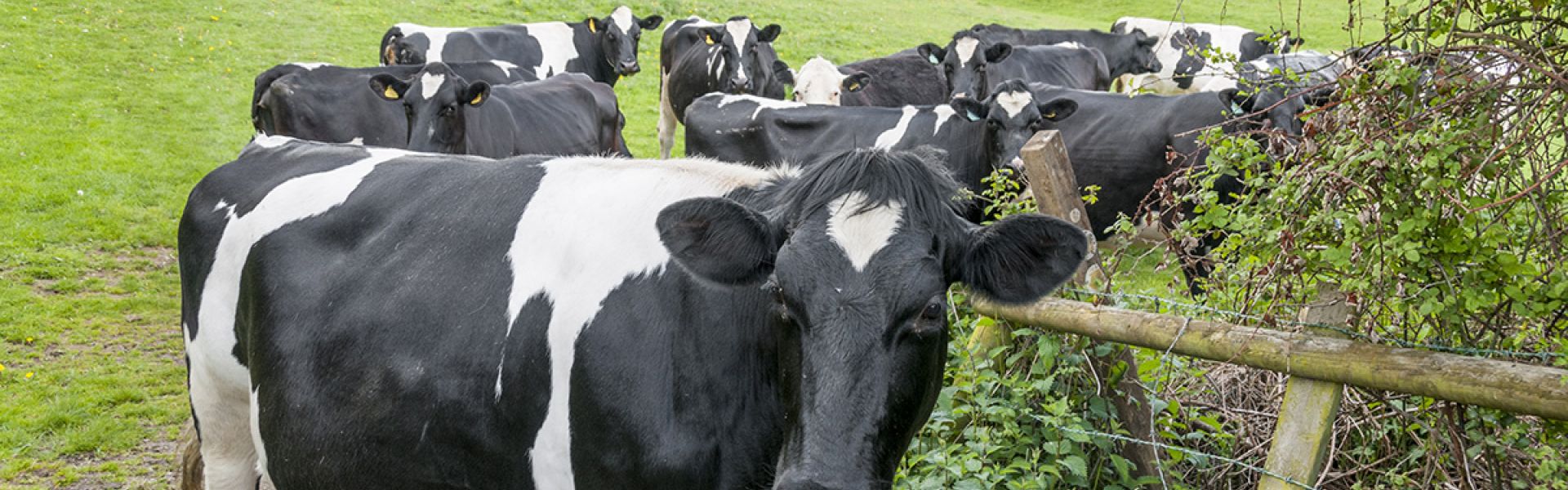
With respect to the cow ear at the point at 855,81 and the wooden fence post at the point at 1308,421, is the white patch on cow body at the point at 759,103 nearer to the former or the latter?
the cow ear at the point at 855,81

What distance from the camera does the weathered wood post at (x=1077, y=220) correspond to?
424cm

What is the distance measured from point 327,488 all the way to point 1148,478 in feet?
8.69

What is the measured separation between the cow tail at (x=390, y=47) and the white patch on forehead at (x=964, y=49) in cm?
772

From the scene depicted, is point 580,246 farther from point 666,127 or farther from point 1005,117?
point 666,127

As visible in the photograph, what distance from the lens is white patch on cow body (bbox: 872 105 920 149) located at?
1024 centimetres

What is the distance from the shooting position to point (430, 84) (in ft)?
32.0

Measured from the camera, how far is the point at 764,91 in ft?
51.6

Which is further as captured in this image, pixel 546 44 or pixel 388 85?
pixel 546 44

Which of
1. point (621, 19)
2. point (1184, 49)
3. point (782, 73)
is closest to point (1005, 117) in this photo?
point (782, 73)

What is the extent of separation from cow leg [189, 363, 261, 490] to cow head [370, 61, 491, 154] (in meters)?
5.11

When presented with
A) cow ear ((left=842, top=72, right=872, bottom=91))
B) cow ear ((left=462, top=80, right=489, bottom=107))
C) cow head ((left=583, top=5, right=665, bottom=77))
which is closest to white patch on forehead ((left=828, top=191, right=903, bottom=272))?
cow ear ((left=462, top=80, right=489, bottom=107))

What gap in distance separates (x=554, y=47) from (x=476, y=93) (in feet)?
28.5

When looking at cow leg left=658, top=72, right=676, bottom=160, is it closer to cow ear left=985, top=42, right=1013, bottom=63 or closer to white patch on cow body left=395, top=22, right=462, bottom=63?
white patch on cow body left=395, top=22, right=462, bottom=63

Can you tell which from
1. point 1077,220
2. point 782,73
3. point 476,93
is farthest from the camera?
point 782,73
